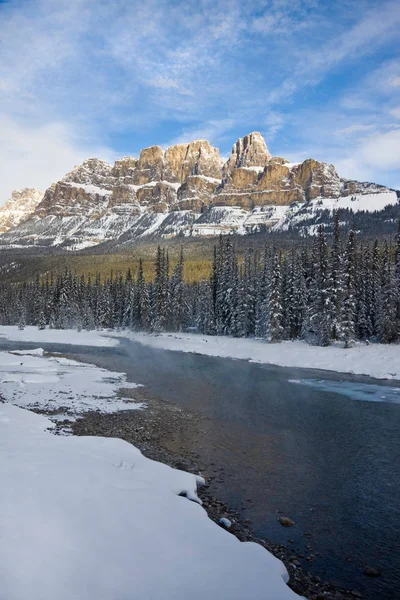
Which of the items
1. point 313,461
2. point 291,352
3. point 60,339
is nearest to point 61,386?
point 313,461

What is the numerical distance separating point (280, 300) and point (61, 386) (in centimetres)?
3930

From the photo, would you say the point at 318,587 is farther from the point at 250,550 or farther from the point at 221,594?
the point at 221,594

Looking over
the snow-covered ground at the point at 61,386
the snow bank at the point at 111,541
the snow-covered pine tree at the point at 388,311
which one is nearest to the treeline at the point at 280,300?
the snow-covered pine tree at the point at 388,311

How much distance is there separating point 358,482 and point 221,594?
29.0ft

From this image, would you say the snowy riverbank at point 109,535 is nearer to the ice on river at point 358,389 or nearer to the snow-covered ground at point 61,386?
the snow-covered ground at point 61,386

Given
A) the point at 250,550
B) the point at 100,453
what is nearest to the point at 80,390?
the point at 100,453

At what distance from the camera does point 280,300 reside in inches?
2379

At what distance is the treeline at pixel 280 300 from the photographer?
5028 cm

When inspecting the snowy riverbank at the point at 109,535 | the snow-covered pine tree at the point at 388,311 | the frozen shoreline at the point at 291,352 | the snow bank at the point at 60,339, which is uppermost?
the snow-covered pine tree at the point at 388,311

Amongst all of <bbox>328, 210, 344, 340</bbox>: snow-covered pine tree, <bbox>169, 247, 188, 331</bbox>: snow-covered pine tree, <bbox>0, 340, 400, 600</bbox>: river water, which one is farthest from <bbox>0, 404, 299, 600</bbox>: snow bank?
<bbox>169, 247, 188, 331</bbox>: snow-covered pine tree

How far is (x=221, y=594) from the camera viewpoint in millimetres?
6844

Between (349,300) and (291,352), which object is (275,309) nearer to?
(291,352)

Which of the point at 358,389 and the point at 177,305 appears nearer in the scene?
the point at 358,389

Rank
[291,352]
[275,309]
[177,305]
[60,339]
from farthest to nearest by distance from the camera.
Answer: [177,305], [60,339], [275,309], [291,352]
